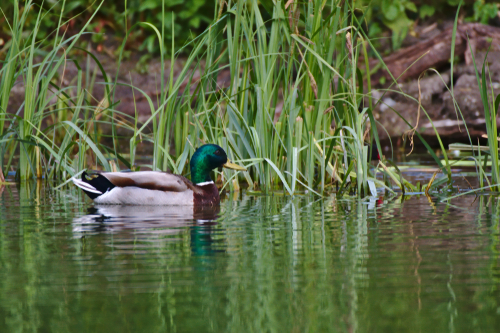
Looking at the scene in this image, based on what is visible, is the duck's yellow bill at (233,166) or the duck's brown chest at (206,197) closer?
the duck's brown chest at (206,197)

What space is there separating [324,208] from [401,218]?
27.2 inches

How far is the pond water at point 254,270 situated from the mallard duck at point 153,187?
0.56 m

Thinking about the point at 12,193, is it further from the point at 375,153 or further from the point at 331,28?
the point at 375,153

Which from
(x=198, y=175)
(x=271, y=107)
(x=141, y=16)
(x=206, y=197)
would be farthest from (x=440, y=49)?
(x=206, y=197)

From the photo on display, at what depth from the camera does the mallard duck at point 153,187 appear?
574cm

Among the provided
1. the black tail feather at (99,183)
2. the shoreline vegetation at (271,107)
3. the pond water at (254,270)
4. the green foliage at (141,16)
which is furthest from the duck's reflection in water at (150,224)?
the green foliage at (141,16)

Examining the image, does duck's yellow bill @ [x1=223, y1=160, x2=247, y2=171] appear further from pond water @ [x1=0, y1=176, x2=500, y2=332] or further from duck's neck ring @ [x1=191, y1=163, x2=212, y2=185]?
pond water @ [x1=0, y1=176, x2=500, y2=332]

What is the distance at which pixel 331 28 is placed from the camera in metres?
5.85

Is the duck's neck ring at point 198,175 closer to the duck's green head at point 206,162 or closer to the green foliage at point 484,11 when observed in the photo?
the duck's green head at point 206,162

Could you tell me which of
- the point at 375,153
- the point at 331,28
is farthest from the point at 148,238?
the point at 375,153

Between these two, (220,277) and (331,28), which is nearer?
(220,277)

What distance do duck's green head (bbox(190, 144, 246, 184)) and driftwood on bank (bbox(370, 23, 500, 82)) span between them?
5684mm

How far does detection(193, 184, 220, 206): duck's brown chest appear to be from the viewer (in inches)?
226

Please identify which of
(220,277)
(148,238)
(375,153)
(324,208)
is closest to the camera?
(220,277)
